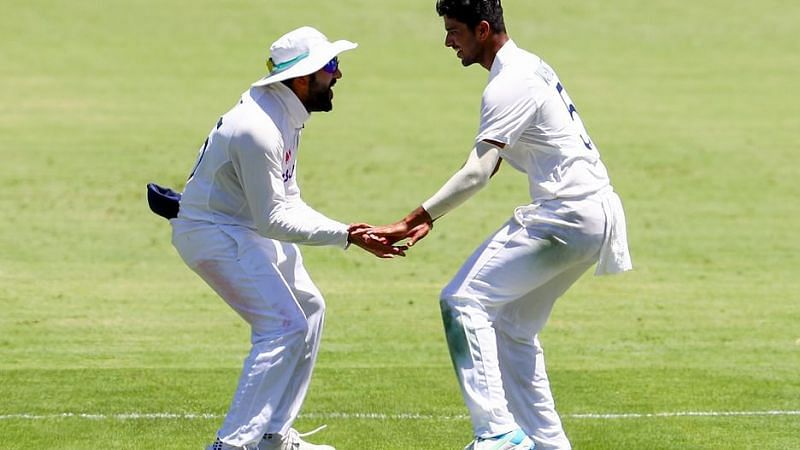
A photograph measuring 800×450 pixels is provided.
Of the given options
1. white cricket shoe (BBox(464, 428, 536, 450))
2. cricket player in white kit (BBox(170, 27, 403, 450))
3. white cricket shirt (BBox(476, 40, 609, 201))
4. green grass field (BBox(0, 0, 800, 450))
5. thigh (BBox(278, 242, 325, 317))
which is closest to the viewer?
white cricket shoe (BBox(464, 428, 536, 450))

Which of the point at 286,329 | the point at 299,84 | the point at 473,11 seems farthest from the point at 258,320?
the point at 473,11

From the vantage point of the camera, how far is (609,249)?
31.5 ft

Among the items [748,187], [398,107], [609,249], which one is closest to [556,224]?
[609,249]

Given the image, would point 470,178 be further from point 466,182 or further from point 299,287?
point 299,287

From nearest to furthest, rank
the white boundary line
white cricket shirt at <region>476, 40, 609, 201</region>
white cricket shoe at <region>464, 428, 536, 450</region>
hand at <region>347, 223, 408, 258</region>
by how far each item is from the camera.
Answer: white cricket shoe at <region>464, 428, 536, 450</region>
white cricket shirt at <region>476, 40, 609, 201</region>
hand at <region>347, 223, 408, 258</region>
the white boundary line

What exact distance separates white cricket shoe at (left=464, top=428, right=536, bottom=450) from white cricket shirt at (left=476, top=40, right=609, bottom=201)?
1425 millimetres

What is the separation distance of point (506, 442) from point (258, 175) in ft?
6.99

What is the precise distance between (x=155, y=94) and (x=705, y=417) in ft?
75.7

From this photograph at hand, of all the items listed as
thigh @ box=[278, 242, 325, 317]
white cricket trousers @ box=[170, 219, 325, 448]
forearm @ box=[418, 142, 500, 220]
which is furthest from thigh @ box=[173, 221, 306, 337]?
forearm @ box=[418, 142, 500, 220]

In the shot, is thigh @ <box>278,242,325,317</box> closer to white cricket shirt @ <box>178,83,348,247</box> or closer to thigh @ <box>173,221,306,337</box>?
thigh @ <box>173,221,306,337</box>

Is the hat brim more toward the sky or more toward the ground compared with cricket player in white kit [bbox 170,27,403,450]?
more toward the sky

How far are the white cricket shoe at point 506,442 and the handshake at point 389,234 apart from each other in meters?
1.32

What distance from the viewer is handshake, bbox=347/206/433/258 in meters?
9.65

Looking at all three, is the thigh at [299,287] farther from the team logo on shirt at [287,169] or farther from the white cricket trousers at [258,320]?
the team logo on shirt at [287,169]
